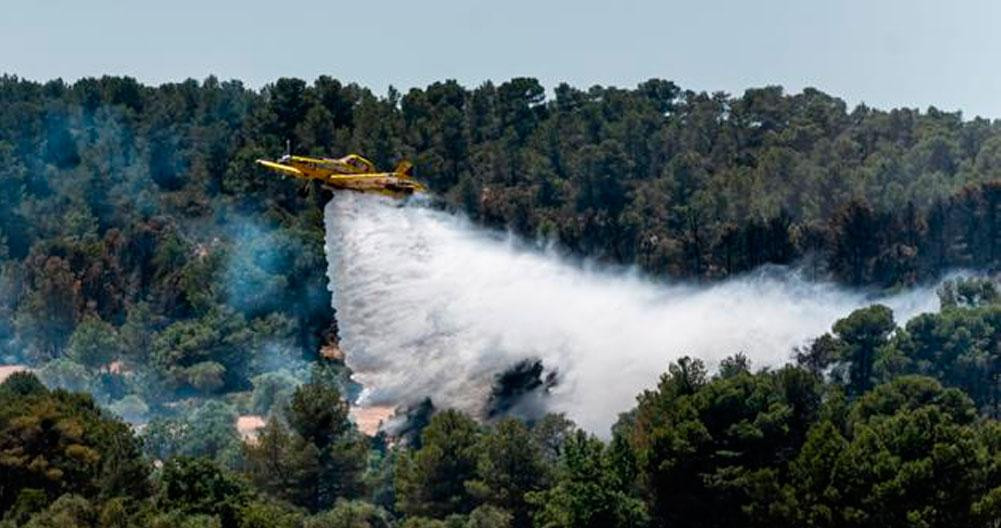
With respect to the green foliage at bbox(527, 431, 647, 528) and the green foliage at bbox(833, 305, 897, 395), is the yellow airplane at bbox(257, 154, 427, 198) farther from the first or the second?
the green foliage at bbox(833, 305, 897, 395)

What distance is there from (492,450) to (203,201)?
78.0 m

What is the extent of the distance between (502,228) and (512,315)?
3606 cm

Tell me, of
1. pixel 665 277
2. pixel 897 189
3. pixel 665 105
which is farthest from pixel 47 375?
pixel 665 105

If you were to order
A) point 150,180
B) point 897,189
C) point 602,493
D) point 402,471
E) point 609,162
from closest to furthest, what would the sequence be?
point 602,493 → point 402,471 → point 897,189 → point 609,162 → point 150,180

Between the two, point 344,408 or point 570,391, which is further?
point 570,391

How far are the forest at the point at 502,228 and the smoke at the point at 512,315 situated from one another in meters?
2.77

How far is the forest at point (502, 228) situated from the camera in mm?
87125

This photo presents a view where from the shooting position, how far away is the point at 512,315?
105 meters

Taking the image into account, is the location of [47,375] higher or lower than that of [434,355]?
lower

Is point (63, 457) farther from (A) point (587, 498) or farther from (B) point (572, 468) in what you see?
(A) point (587, 498)

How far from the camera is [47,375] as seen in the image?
439 ft

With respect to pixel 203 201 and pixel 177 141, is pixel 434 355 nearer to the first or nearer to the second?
pixel 203 201

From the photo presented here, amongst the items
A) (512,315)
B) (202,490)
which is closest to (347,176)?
(202,490)

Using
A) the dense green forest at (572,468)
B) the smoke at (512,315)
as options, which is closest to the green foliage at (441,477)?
the dense green forest at (572,468)
